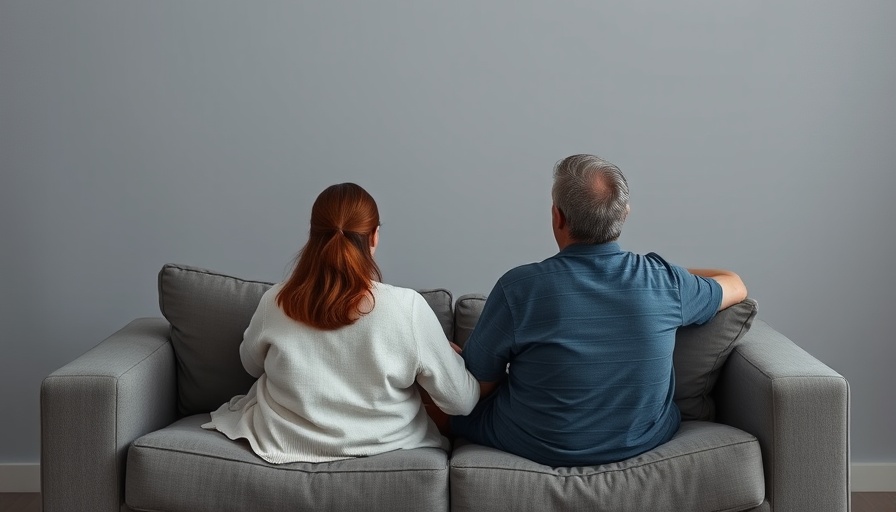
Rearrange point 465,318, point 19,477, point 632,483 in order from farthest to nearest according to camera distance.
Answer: point 19,477, point 465,318, point 632,483

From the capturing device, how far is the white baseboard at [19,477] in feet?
11.5

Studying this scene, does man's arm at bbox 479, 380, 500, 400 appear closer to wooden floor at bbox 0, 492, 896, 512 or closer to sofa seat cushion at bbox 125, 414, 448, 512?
sofa seat cushion at bbox 125, 414, 448, 512

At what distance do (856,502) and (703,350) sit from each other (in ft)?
4.12

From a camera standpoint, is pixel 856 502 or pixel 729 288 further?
pixel 856 502

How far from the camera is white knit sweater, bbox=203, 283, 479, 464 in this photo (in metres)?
2.42

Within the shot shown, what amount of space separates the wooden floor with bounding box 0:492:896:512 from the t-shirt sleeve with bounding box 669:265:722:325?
1.29m

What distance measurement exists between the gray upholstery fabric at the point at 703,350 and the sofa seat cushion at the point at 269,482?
2.47ft

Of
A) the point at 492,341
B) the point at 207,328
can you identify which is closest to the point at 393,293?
the point at 492,341

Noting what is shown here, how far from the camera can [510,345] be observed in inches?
95.7

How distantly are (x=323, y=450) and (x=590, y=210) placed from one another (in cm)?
91

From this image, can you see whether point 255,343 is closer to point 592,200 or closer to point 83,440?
point 83,440

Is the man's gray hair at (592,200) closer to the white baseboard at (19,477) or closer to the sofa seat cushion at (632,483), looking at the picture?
the sofa seat cushion at (632,483)

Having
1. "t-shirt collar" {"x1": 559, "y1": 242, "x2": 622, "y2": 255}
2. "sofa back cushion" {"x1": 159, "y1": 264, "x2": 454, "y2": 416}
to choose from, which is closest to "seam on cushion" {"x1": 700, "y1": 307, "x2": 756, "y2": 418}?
"t-shirt collar" {"x1": 559, "y1": 242, "x2": 622, "y2": 255}

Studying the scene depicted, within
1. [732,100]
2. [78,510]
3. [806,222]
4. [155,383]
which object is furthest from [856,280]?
[78,510]
